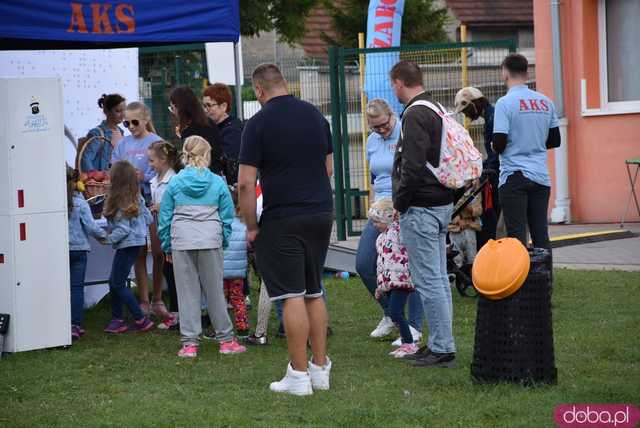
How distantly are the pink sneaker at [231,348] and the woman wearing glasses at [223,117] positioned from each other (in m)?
1.81

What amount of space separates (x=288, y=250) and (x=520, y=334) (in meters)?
1.45

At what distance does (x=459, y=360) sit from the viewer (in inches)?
315

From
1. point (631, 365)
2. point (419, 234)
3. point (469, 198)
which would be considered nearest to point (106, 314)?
point (469, 198)

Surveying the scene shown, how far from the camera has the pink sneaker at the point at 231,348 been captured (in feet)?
28.5

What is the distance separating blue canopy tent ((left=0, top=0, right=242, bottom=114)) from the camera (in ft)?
27.5

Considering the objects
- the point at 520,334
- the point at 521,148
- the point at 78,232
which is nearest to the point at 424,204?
the point at 520,334

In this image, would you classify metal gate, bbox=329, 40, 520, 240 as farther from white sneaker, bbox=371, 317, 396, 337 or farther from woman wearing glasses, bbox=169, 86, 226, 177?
white sneaker, bbox=371, 317, 396, 337

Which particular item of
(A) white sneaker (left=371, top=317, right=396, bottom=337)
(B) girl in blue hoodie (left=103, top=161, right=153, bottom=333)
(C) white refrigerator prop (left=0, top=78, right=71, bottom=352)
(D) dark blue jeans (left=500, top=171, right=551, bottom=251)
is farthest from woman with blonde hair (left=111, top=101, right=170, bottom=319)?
(D) dark blue jeans (left=500, top=171, right=551, bottom=251)

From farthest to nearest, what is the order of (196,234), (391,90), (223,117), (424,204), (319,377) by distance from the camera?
(391,90), (223,117), (196,234), (424,204), (319,377)

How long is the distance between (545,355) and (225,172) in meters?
3.74

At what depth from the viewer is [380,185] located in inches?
357

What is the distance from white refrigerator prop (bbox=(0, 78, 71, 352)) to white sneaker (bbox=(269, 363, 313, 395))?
2552 mm

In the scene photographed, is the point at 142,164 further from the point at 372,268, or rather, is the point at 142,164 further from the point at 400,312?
the point at 400,312

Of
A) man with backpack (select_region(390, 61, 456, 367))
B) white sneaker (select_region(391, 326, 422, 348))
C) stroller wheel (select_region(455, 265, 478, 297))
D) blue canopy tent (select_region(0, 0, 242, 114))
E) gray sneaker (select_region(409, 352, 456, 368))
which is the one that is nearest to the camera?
man with backpack (select_region(390, 61, 456, 367))
